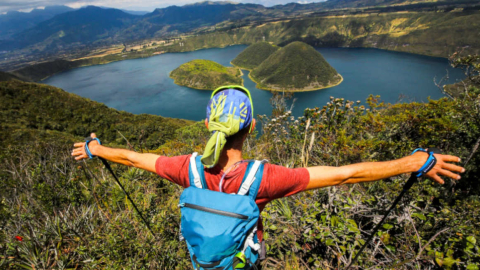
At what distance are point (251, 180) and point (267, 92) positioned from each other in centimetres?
8885

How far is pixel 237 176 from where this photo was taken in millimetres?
1571

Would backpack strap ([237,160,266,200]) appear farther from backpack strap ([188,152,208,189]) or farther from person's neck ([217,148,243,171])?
backpack strap ([188,152,208,189])

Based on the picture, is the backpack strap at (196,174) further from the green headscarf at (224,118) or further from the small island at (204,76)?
the small island at (204,76)

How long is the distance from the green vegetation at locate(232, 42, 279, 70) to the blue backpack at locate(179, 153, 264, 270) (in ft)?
418

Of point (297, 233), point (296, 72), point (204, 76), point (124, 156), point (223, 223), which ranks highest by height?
point (124, 156)

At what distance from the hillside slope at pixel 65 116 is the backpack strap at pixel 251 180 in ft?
101

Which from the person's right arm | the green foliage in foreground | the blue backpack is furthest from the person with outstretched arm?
the green foliage in foreground

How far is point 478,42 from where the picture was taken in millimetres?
87500

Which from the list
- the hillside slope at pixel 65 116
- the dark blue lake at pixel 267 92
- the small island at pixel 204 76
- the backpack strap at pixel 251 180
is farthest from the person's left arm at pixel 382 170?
the small island at pixel 204 76

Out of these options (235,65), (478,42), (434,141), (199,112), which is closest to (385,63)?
(478,42)

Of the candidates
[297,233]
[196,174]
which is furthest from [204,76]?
[196,174]

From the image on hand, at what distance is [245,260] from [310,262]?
76.2 inches

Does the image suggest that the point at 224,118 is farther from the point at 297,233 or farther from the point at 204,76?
the point at 204,76

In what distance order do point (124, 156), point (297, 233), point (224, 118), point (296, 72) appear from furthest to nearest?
point (296, 72)
point (297, 233)
point (124, 156)
point (224, 118)
